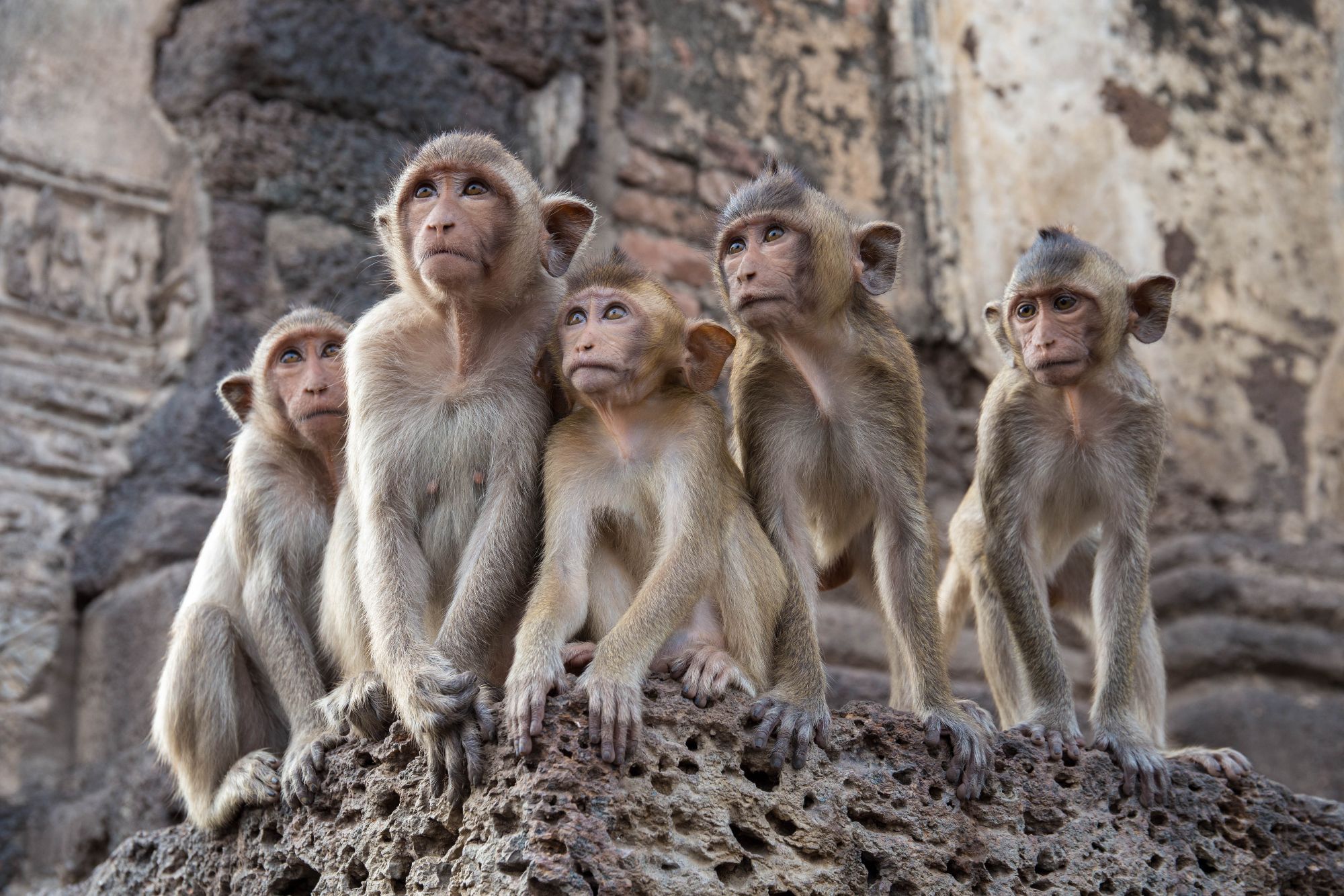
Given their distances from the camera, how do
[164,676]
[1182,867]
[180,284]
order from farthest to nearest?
[180,284], [164,676], [1182,867]

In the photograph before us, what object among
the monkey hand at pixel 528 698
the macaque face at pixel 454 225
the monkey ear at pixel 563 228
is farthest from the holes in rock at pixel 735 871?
the monkey ear at pixel 563 228

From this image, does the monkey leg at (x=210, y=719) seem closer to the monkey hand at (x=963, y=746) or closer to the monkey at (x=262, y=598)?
the monkey at (x=262, y=598)

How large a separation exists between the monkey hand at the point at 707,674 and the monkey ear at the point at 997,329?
4.67ft

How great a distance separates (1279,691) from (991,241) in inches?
98.4

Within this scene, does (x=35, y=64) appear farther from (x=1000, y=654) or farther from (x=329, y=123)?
(x=1000, y=654)

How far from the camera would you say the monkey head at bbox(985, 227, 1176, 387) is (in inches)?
165

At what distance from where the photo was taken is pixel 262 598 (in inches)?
166

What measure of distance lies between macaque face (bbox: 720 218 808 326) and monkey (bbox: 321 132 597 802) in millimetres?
448

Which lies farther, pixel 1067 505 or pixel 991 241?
pixel 991 241

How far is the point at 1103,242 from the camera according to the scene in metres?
7.65

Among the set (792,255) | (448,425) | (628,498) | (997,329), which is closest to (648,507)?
(628,498)

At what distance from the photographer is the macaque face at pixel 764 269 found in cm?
401

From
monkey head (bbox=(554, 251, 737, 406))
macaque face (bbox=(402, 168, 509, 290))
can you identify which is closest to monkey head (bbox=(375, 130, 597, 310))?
macaque face (bbox=(402, 168, 509, 290))

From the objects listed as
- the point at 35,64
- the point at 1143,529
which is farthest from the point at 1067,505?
the point at 35,64
